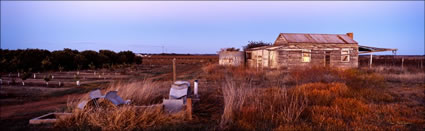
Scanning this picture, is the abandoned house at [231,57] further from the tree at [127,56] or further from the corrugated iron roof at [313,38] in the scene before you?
the tree at [127,56]

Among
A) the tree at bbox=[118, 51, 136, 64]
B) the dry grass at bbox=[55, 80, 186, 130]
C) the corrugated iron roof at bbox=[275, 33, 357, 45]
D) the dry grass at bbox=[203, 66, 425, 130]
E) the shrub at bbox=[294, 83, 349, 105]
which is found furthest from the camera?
the tree at bbox=[118, 51, 136, 64]

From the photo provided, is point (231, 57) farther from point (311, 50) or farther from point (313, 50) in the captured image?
point (313, 50)

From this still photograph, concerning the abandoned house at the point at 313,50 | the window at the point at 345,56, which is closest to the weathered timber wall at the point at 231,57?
the abandoned house at the point at 313,50

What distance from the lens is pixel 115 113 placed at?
4496mm

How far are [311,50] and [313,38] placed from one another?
1328 millimetres

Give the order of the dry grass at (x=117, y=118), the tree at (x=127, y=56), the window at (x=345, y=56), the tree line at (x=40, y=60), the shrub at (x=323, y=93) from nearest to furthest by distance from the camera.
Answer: the dry grass at (x=117, y=118), the shrub at (x=323, y=93), the window at (x=345, y=56), the tree line at (x=40, y=60), the tree at (x=127, y=56)

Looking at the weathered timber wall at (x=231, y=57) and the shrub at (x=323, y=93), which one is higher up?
the weathered timber wall at (x=231, y=57)

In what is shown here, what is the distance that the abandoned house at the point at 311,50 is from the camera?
1827 cm

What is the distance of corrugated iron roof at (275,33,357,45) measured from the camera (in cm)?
1865

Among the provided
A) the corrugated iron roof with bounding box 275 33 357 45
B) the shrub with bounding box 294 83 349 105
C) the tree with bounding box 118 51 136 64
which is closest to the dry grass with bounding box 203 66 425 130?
the shrub with bounding box 294 83 349 105

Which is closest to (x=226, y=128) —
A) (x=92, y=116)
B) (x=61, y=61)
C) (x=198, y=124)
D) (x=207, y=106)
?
(x=198, y=124)

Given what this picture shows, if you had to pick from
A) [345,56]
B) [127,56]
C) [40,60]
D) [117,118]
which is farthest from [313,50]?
[127,56]

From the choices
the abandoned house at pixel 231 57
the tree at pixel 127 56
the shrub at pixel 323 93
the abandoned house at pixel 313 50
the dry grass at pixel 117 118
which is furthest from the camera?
the tree at pixel 127 56

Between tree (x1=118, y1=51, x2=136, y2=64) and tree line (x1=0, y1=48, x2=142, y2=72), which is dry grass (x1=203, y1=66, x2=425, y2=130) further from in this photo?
tree (x1=118, y1=51, x2=136, y2=64)
